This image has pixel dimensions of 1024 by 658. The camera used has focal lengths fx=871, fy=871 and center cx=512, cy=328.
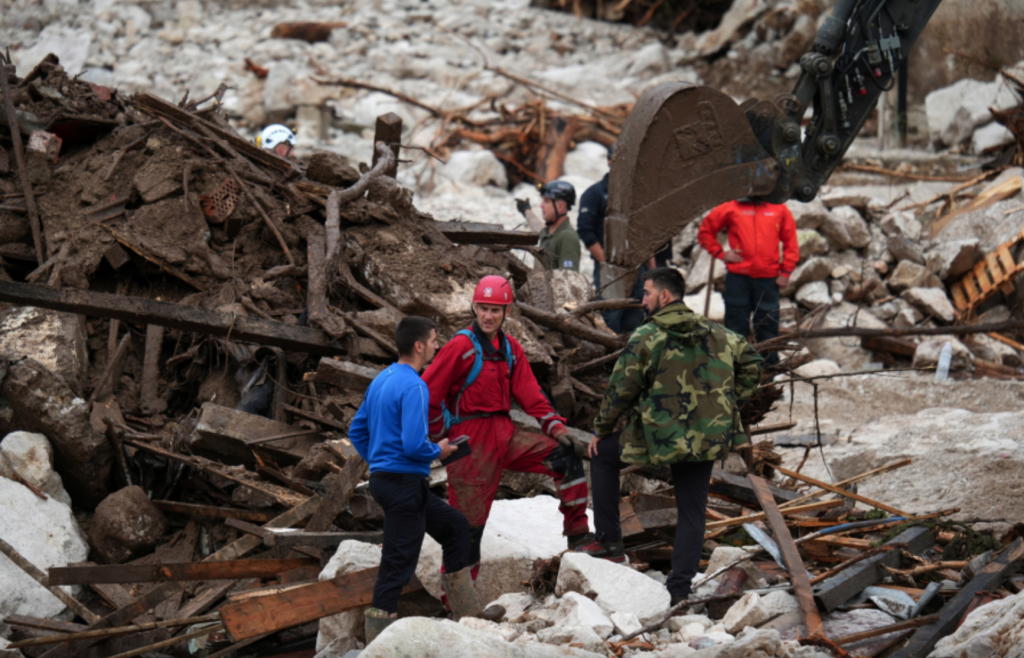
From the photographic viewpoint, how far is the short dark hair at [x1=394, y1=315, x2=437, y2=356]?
4430mm

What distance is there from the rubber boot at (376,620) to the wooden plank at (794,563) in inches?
79.6

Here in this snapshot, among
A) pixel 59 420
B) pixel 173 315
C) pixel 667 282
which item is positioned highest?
pixel 667 282

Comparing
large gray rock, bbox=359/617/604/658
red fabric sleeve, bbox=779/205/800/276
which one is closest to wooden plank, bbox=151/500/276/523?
large gray rock, bbox=359/617/604/658

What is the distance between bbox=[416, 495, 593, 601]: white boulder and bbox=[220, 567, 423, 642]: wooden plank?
0.39 m

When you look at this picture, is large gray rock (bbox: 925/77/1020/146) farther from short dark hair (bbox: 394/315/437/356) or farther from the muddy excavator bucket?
short dark hair (bbox: 394/315/437/356)

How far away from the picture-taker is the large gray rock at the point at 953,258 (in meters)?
11.6

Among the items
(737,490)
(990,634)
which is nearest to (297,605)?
(737,490)

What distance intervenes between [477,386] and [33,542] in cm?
308

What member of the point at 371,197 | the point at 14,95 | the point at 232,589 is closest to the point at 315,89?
the point at 14,95

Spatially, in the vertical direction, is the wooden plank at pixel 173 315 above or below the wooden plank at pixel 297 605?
above

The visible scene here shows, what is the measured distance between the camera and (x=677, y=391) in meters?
4.53

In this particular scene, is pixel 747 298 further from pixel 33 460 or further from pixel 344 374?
A: pixel 33 460

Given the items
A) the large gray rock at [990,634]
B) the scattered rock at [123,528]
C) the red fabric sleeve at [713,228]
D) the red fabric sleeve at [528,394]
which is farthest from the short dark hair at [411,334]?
the red fabric sleeve at [713,228]

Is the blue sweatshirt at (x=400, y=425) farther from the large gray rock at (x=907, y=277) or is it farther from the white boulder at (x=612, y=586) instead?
the large gray rock at (x=907, y=277)
